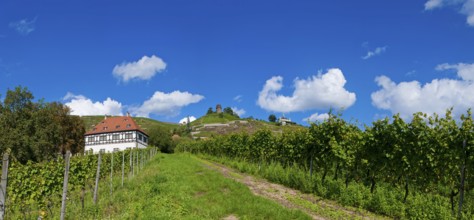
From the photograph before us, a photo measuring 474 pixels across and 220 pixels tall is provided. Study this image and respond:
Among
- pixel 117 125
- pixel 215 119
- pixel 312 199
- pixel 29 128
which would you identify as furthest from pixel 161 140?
pixel 215 119

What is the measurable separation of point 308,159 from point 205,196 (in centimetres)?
818

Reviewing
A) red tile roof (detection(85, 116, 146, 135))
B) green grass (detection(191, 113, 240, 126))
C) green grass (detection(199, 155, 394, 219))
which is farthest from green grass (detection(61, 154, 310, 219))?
green grass (detection(191, 113, 240, 126))

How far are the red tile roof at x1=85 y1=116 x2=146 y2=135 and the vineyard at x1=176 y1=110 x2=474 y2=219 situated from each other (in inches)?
2442

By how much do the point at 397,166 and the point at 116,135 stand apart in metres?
72.5

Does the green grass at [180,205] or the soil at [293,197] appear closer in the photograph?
the green grass at [180,205]

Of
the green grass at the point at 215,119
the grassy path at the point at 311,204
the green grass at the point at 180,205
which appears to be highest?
the green grass at the point at 215,119

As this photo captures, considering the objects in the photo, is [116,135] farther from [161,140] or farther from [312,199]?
[312,199]

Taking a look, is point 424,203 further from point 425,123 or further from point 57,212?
point 57,212

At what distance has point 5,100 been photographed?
46625 mm

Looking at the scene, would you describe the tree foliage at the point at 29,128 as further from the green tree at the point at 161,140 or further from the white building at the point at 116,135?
the green tree at the point at 161,140

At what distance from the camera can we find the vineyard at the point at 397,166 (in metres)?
10.6

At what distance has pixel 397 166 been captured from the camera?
1277 centimetres

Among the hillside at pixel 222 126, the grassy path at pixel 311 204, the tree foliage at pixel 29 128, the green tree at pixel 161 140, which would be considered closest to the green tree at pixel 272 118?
the hillside at pixel 222 126

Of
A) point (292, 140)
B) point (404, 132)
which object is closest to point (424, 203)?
point (404, 132)
